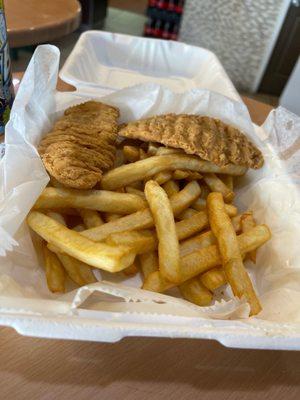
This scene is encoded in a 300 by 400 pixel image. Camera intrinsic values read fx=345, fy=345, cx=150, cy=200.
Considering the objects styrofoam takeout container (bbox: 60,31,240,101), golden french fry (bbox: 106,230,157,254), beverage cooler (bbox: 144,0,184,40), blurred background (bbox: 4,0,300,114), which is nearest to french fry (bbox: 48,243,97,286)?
golden french fry (bbox: 106,230,157,254)

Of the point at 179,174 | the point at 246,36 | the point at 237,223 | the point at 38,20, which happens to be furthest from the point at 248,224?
the point at 246,36

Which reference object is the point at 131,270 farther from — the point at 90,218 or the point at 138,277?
the point at 90,218

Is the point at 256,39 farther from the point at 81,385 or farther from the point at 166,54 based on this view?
the point at 81,385

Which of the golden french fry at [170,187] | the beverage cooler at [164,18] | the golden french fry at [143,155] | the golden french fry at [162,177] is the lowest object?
the beverage cooler at [164,18]

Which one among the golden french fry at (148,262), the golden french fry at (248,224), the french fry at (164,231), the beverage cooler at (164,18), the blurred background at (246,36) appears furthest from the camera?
A: the beverage cooler at (164,18)

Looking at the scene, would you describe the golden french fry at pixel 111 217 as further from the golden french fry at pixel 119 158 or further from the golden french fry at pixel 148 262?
the golden french fry at pixel 119 158

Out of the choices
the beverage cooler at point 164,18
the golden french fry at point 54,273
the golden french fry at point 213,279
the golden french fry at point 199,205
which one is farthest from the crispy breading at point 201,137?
the beverage cooler at point 164,18

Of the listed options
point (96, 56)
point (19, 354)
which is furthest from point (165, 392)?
point (96, 56)
